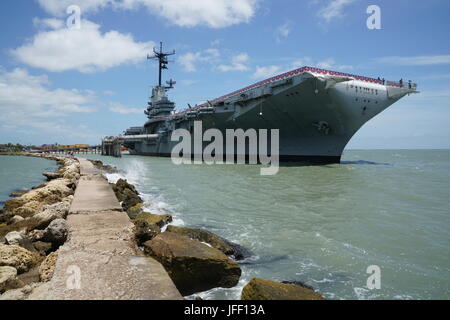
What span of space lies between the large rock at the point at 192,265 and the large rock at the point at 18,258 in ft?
5.31

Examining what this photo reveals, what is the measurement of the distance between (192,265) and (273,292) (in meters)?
1.23

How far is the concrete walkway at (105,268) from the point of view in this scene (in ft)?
8.79

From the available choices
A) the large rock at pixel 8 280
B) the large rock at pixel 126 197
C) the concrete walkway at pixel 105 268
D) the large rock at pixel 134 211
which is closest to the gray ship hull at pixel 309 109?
the large rock at pixel 126 197

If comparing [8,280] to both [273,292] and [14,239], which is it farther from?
[273,292]

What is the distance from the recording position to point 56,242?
189 inches

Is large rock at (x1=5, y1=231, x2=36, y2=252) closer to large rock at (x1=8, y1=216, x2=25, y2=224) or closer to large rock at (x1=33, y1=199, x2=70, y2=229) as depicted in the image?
large rock at (x1=33, y1=199, x2=70, y2=229)

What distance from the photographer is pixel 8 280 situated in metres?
3.41

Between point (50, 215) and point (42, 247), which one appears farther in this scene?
point (50, 215)

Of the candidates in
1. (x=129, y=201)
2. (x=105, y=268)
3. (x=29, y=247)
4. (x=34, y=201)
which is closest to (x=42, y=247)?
(x=29, y=247)

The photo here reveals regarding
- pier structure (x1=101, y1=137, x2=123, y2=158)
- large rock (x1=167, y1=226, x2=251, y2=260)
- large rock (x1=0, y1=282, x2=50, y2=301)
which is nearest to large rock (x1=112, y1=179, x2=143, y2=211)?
large rock (x1=167, y1=226, x2=251, y2=260)

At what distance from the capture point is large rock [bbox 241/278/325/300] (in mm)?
3180

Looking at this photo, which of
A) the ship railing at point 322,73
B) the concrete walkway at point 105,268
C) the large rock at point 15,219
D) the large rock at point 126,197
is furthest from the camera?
the ship railing at point 322,73

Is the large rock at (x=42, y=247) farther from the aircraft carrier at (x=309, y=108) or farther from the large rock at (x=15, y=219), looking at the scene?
the aircraft carrier at (x=309, y=108)
